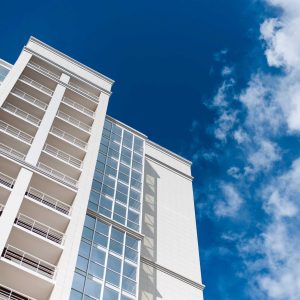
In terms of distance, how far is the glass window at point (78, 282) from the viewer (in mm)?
24773

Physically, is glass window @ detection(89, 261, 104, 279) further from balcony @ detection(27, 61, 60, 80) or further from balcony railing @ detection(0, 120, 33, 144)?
balcony @ detection(27, 61, 60, 80)

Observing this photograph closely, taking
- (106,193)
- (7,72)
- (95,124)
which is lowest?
(106,193)

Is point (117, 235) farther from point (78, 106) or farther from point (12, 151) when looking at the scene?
point (78, 106)

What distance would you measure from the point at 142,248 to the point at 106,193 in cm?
433

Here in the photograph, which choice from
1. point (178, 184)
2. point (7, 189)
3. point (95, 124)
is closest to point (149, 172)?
point (178, 184)

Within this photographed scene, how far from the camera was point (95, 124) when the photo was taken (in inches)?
1532

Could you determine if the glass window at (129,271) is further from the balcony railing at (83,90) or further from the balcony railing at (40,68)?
the balcony railing at (40,68)

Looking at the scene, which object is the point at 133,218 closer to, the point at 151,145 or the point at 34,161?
the point at 34,161

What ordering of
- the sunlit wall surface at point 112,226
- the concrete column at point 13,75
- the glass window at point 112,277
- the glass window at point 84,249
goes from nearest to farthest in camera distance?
the sunlit wall surface at point 112,226 < the glass window at point 112,277 < the glass window at point 84,249 < the concrete column at point 13,75

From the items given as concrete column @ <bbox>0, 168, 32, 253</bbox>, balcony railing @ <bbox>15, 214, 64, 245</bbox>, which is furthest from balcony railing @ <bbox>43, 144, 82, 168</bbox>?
balcony railing @ <bbox>15, 214, 64, 245</bbox>

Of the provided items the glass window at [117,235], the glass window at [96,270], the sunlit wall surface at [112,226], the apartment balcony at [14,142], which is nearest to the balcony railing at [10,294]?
the sunlit wall surface at [112,226]

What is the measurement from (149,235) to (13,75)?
15.4 meters

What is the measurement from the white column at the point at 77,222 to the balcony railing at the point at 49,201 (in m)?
1.16

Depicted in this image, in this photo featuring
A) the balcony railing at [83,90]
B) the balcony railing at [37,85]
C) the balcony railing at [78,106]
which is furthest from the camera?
the balcony railing at [83,90]
